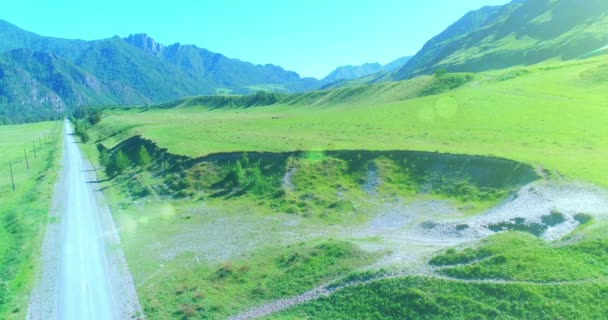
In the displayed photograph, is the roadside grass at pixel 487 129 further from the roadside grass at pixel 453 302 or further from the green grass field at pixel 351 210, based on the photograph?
the roadside grass at pixel 453 302

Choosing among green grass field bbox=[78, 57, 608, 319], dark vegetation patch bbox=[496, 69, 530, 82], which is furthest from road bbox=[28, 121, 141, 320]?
dark vegetation patch bbox=[496, 69, 530, 82]

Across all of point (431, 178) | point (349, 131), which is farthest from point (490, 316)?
point (349, 131)

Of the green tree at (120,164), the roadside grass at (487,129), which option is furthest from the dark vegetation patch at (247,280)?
the green tree at (120,164)

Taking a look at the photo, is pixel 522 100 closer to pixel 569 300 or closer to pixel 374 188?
pixel 374 188

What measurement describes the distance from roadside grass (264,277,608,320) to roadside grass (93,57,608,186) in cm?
2172

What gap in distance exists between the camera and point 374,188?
53438 mm

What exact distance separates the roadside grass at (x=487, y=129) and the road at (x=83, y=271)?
84.6ft

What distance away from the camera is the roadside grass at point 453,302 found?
22.3 metres

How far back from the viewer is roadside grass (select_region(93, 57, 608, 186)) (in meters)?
55.1

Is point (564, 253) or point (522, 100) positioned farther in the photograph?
point (522, 100)

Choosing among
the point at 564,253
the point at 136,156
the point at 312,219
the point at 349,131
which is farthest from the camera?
the point at 136,156

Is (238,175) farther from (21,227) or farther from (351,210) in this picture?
(21,227)

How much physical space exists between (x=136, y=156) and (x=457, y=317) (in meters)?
88.3

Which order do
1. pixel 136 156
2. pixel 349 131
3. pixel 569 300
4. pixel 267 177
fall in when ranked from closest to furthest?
pixel 569 300, pixel 267 177, pixel 349 131, pixel 136 156
